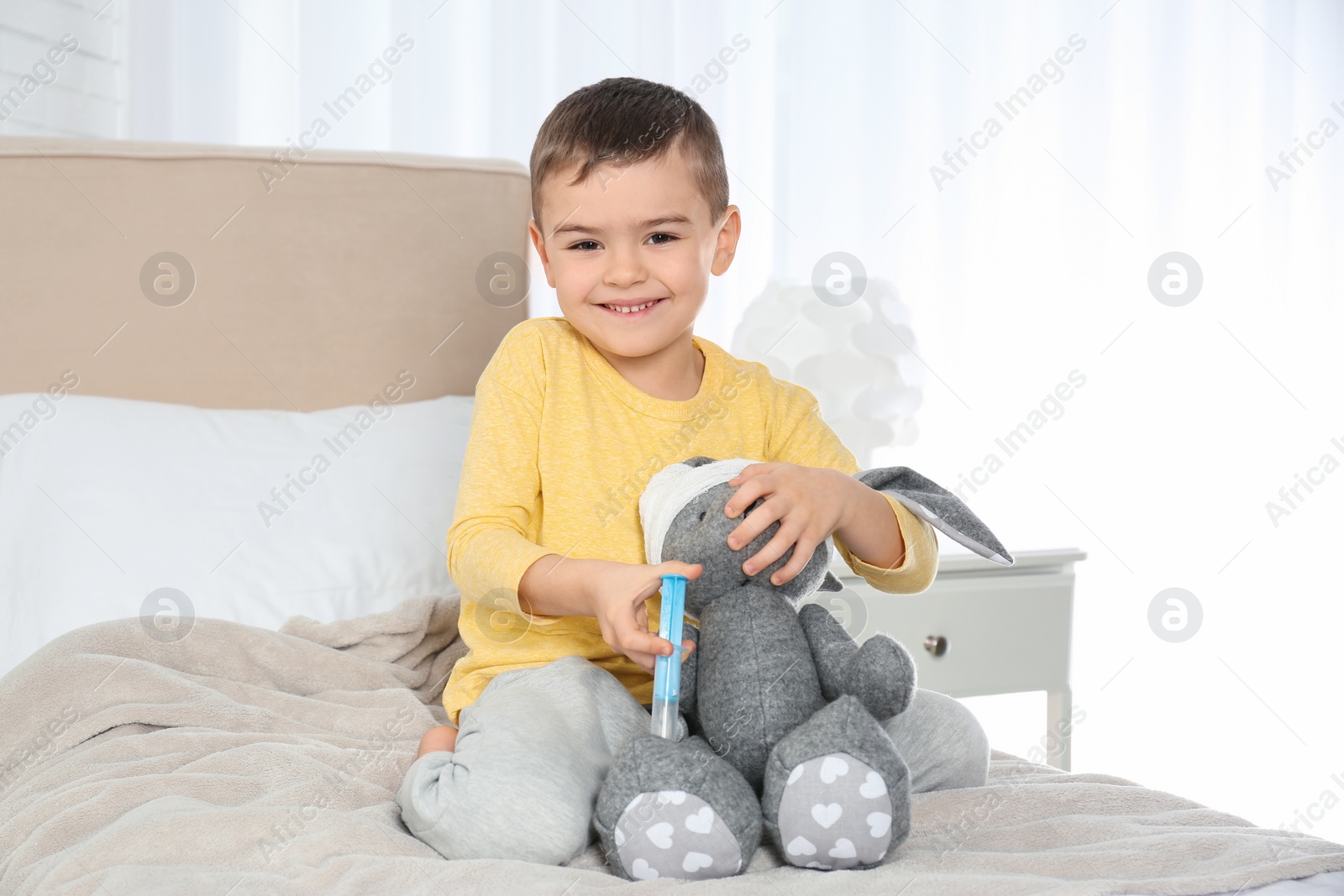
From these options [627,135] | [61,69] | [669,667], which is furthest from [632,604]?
[61,69]

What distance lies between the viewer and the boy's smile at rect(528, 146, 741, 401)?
944 mm

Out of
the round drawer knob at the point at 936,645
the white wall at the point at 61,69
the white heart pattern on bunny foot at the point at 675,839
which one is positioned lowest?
the round drawer knob at the point at 936,645

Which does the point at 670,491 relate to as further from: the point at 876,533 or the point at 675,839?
the point at 675,839

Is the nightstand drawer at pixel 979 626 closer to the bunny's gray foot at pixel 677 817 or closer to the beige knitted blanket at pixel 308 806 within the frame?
the beige knitted blanket at pixel 308 806

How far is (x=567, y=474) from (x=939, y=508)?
1.11 ft

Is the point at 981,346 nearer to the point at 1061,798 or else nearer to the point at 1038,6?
the point at 1038,6

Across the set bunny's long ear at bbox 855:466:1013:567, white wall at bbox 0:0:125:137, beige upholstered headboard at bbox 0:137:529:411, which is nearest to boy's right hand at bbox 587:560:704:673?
bunny's long ear at bbox 855:466:1013:567

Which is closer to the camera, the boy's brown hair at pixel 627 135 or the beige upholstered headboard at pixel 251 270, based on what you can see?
the boy's brown hair at pixel 627 135

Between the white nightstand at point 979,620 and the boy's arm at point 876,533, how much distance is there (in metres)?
0.30

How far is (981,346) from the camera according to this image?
199 centimetres

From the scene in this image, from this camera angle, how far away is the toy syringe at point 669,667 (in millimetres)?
735

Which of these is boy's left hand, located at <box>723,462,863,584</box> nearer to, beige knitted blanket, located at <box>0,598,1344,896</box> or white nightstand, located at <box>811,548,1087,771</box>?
beige knitted blanket, located at <box>0,598,1344,896</box>

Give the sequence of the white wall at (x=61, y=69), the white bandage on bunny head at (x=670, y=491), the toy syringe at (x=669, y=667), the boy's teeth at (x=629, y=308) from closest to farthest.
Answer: the toy syringe at (x=669, y=667), the white bandage on bunny head at (x=670, y=491), the boy's teeth at (x=629, y=308), the white wall at (x=61, y=69)

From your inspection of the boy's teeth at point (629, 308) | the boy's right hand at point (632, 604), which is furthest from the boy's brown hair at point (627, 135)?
the boy's right hand at point (632, 604)
